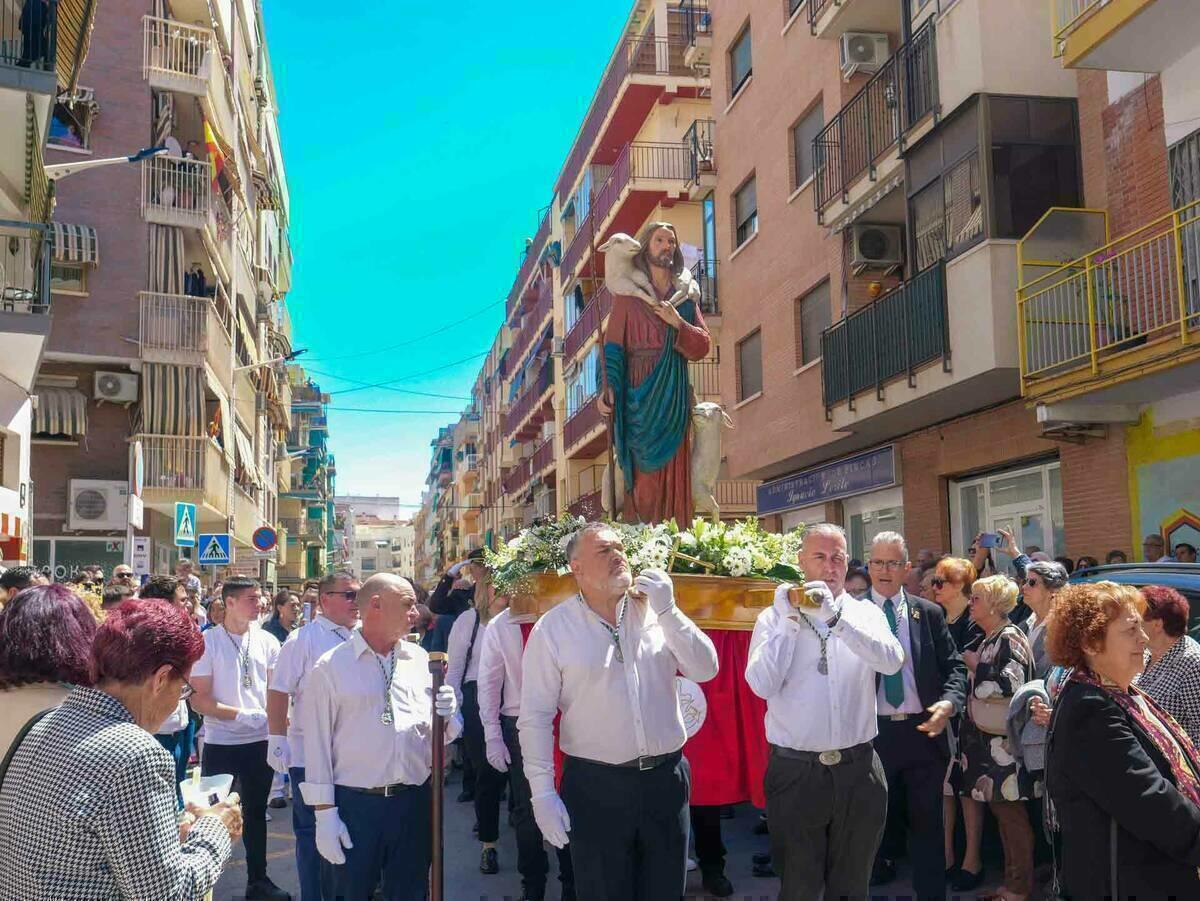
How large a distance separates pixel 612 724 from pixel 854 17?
51.8ft

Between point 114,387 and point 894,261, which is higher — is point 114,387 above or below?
below

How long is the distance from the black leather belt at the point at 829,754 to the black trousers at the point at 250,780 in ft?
12.4

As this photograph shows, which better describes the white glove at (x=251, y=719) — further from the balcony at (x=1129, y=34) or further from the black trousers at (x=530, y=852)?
the balcony at (x=1129, y=34)

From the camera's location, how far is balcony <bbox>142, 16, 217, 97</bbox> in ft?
79.3

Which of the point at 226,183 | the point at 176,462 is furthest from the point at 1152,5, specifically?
the point at 226,183

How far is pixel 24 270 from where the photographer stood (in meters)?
15.5

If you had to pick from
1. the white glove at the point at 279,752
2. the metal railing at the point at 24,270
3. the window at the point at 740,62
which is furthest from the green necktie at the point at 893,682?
the window at the point at 740,62

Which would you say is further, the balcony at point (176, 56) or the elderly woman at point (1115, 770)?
the balcony at point (176, 56)

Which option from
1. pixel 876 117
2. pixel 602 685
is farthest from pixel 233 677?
pixel 876 117

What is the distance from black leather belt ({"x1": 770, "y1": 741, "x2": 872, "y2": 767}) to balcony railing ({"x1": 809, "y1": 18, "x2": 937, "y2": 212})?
12.1 metres

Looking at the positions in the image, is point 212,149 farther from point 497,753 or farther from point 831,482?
point 497,753

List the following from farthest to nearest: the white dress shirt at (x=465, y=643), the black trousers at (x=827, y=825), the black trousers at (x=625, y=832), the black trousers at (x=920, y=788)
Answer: the white dress shirt at (x=465, y=643) → the black trousers at (x=920, y=788) → the black trousers at (x=827, y=825) → the black trousers at (x=625, y=832)

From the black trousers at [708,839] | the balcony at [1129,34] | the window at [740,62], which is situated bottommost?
the black trousers at [708,839]

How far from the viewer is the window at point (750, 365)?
2297cm
